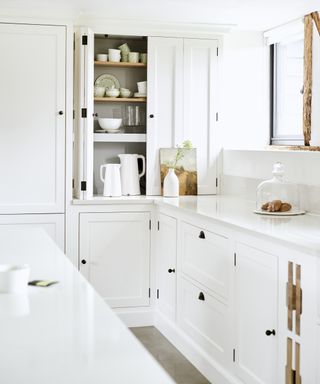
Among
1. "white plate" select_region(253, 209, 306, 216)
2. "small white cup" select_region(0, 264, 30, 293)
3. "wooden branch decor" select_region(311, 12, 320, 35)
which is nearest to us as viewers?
"small white cup" select_region(0, 264, 30, 293)

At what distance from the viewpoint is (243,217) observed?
11.5 ft

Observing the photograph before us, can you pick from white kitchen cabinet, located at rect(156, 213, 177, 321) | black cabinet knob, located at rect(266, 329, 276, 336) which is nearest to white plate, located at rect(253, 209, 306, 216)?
white kitchen cabinet, located at rect(156, 213, 177, 321)

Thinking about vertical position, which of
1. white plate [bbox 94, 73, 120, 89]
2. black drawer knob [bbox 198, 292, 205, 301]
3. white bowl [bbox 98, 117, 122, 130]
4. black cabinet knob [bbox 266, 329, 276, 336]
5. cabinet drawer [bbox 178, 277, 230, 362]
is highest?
white plate [bbox 94, 73, 120, 89]

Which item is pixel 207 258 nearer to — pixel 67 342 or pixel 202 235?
pixel 202 235

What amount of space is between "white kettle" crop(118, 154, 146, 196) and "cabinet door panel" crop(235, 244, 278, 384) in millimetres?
1878

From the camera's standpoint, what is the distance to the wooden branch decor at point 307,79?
→ 179 inches

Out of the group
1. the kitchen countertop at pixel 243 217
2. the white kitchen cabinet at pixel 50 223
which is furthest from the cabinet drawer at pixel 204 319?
the white kitchen cabinet at pixel 50 223

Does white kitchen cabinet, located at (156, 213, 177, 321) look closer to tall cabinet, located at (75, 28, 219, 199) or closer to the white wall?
tall cabinet, located at (75, 28, 219, 199)

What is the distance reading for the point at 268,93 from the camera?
5285 mm

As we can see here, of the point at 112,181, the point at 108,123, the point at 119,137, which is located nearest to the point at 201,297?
the point at 112,181

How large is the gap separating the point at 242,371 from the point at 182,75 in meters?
2.49

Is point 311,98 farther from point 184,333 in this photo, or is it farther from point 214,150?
point 184,333

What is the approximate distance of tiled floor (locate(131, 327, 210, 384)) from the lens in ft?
12.1

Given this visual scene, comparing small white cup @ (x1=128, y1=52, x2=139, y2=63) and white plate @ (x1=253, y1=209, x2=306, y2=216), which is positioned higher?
small white cup @ (x1=128, y1=52, x2=139, y2=63)
